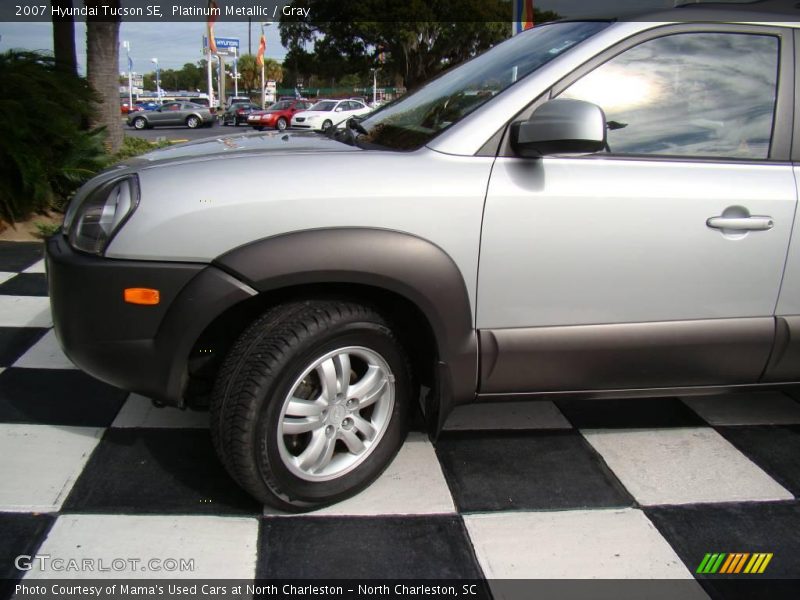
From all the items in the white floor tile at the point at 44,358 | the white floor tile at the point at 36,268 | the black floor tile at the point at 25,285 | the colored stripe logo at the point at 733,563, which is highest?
the white floor tile at the point at 36,268

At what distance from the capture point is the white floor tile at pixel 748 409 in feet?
10.7

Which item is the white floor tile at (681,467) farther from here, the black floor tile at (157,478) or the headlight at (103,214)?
the headlight at (103,214)

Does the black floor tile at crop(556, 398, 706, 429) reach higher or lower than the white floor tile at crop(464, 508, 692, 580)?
higher

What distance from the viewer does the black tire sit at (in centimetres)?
218

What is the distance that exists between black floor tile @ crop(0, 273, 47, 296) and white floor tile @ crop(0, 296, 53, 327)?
0.10 metres

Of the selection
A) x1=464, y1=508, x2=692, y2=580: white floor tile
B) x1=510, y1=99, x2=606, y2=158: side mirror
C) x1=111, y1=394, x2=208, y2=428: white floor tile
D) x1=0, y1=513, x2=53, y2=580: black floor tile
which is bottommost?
x1=464, y1=508, x2=692, y2=580: white floor tile

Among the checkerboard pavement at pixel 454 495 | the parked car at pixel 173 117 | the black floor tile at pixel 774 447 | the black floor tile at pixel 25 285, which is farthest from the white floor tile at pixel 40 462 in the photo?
the parked car at pixel 173 117

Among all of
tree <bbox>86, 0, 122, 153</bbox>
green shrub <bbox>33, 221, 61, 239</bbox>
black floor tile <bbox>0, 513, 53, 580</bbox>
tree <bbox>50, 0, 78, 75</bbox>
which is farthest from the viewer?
tree <bbox>50, 0, 78, 75</bbox>

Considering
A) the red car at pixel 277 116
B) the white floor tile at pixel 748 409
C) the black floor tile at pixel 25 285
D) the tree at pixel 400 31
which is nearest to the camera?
the white floor tile at pixel 748 409

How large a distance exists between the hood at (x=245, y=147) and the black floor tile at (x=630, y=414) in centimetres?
154

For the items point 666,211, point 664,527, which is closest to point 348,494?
point 664,527

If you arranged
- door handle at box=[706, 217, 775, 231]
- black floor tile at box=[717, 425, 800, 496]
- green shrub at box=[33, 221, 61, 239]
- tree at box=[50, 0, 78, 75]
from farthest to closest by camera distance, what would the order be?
tree at box=[50, 0, 78, 75] < green shrub at box=[33, 221, 61, 239] < black floor tile at box=[717, 425, 800, 496] < door handle at box=[706, 217, 775, 231]

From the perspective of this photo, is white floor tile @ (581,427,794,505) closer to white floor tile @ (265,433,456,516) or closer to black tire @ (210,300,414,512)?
white floor tile @ (265,433,456,516)

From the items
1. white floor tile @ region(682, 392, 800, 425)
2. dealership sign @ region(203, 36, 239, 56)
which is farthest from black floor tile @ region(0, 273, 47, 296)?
dealership sign @ region(203, 36, 239, 56)
